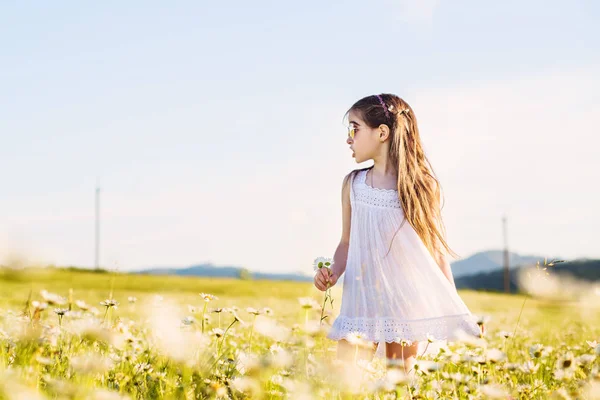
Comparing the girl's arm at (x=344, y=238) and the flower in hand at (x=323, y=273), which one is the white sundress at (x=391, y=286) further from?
the flower in hand at (x=323, y=273)

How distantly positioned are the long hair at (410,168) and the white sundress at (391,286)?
0.10 m

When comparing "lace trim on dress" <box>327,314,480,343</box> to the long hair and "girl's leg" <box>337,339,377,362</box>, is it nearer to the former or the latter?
"girl's leg" <box>337,339,377,362</box>

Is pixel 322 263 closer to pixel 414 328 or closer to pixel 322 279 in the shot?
pixel 322 279

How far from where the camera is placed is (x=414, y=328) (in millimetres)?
4855

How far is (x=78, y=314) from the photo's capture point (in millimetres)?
4012

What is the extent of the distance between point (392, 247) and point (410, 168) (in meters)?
0.67

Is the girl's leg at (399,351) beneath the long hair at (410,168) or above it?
beneath

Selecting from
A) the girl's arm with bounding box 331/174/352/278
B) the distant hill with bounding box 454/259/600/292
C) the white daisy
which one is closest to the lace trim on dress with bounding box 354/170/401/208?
the girl's arm with bounding box 331/174/352/278

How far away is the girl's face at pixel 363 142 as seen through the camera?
524cm

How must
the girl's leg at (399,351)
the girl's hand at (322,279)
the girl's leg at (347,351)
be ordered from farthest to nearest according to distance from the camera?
the girl's leg at (399,351), the girl's leg at (347,351), the girl's hand at (322,279)

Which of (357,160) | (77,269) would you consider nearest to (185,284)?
(77,269)

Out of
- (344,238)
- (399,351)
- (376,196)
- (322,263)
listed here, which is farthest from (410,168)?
(399,351)

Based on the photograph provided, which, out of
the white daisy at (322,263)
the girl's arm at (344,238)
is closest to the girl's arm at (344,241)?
the girl's arm at (344,238)

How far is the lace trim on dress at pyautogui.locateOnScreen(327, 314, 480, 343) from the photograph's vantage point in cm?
480
